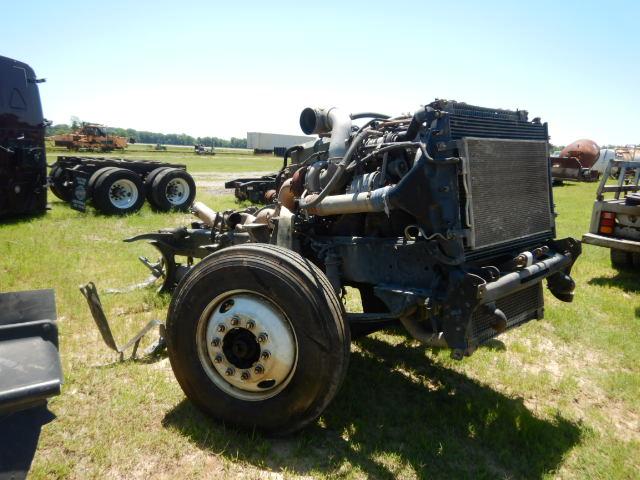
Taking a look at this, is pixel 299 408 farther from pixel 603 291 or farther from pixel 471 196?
pixel 603 291

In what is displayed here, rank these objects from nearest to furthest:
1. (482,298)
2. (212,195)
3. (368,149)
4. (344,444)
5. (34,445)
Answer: (34,445)
(482,298)
(344,444)
(368,149)
(212,195)

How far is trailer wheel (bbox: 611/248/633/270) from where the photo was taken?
7000 millimetres

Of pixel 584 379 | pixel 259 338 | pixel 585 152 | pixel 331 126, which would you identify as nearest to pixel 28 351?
pixel 259 338

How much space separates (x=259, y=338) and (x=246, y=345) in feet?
0.36

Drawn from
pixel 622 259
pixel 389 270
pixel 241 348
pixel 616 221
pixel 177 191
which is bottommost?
pixel 622 259

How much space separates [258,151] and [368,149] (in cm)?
5912

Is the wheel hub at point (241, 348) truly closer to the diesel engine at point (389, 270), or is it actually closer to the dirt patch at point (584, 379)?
the diesel engine at point (389, 270)

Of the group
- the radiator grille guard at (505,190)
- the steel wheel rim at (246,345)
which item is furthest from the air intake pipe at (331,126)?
the steel wheel rim at (246,345)

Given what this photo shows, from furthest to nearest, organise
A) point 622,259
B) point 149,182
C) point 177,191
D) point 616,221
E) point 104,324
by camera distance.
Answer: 1. point 177,191
2. point 149,182
3. point 622,259
4. point 616,221
5. point 104,324

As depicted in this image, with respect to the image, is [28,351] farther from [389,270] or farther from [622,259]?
[622,259]

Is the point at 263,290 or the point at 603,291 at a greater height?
the point at 263,290

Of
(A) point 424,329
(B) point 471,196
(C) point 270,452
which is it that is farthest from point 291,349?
(B) point 471,196

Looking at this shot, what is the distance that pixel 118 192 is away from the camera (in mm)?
11062

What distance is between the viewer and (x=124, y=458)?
2.65 meters
